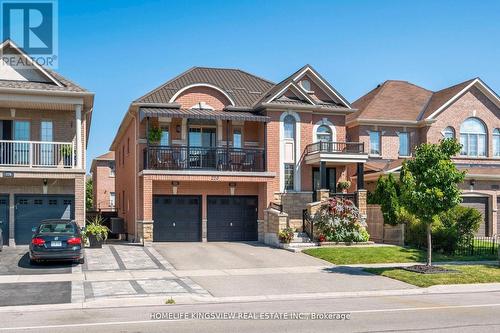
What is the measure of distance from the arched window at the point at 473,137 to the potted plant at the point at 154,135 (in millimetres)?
18113

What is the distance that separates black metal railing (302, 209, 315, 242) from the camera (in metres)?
27.7

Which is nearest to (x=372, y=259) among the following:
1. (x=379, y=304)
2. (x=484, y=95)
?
(x=379, y=304)

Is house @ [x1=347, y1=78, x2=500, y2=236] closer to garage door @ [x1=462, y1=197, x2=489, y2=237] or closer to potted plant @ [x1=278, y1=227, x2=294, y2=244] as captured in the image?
garage door @ [x1=462, y1=197, x2=489, y2=237]

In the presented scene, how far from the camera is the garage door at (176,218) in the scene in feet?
95.1

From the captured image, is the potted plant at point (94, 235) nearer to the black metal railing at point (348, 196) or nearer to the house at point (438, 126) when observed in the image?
the black metal railing at point (348, 196)

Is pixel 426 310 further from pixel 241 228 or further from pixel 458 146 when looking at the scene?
pixel 241 228

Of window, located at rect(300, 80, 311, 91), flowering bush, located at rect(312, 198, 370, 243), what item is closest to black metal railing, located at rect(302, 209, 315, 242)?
flowering bush, located at rect(312, 198, 370, 243)

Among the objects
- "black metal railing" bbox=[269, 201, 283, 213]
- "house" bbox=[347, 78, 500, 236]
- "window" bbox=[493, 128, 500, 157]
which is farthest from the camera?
"window" bbox=[493, 128, 500, 157]

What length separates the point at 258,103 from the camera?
3080 cm

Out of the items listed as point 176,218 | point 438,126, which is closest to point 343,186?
point 438,126

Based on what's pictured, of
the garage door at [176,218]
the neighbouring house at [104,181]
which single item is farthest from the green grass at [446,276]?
the neighbouring house at [104,181]

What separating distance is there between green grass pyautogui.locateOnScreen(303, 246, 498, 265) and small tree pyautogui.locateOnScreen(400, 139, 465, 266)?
3.89 meters

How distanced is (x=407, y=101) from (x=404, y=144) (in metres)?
3.17

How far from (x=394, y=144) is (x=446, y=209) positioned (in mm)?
16010
